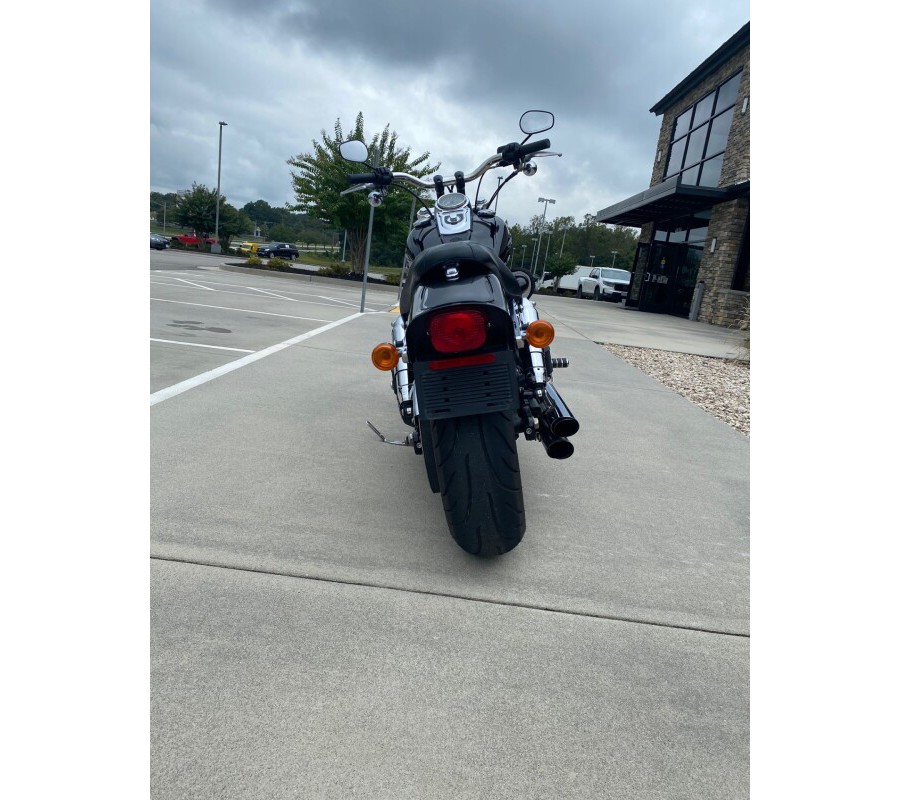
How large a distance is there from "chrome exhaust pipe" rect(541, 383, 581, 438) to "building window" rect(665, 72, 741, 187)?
17738 millimetres

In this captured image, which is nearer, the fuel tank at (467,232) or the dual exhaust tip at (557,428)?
the dual exhaust tip at (557,428)

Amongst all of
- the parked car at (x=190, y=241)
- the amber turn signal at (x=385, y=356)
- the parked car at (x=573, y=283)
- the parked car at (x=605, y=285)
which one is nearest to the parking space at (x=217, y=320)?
the amber turn signal at (x=385, y=356)

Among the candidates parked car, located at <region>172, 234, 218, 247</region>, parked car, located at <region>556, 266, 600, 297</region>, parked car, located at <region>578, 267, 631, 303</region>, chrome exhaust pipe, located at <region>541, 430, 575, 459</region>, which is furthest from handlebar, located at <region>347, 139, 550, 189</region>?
parked car, located at <region>172, 234, 218, 247</region>

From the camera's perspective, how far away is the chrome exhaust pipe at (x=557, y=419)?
2.32 meters

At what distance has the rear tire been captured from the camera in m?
2.21

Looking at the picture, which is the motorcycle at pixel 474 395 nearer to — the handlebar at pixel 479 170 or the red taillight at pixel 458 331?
the red taillight at pixel 458 331

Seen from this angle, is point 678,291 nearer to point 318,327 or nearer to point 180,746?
point 318,327

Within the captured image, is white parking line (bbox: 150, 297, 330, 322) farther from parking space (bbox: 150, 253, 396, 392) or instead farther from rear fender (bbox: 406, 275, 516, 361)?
rear fender (bbox: 406, 275, 516, 361)

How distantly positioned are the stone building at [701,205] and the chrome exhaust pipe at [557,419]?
47.2 feet

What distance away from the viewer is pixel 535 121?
11.5ft

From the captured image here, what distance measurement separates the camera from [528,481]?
3312 millimetres

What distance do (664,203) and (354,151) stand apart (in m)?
17.2
